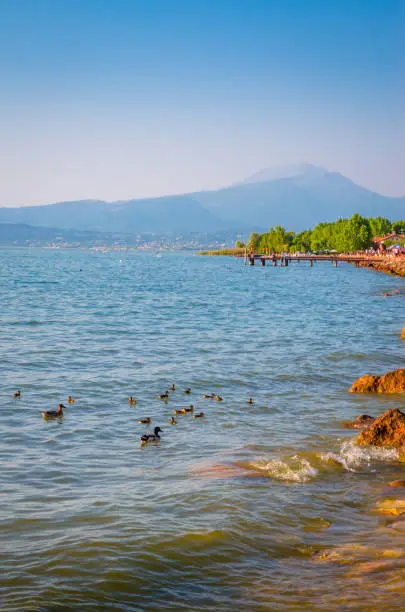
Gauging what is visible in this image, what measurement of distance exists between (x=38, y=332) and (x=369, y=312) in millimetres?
26806

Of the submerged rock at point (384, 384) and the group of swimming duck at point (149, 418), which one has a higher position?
the submerged rock at point (384, 384)

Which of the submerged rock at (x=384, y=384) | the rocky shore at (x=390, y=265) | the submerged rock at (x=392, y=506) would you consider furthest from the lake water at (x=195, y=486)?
the rocky shore at (x=390, y=265)

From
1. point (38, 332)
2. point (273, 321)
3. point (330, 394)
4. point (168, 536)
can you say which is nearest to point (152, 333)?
point (38, 332)

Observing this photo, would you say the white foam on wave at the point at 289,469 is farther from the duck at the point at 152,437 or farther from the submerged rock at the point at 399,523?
the duck at the point at 152,437

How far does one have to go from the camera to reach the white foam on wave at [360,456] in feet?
47.2

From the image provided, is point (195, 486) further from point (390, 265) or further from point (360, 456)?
point (390, 265)

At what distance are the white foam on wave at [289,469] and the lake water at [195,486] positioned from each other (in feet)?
0.14

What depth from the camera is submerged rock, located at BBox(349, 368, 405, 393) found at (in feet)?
70.7

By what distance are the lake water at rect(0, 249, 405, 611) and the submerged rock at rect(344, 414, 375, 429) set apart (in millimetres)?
398

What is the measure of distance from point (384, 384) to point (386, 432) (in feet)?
21.3

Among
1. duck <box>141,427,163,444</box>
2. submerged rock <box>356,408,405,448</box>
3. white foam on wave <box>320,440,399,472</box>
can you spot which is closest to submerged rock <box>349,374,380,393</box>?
submerged rock <box>356,408,405,448</box>

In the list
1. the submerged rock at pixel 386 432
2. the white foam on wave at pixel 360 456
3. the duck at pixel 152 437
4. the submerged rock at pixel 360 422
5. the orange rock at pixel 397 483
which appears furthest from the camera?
the submerged rock at pixel 360 422

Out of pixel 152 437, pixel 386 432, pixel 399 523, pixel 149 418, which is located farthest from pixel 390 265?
pixel 399 523

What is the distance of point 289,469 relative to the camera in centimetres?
1414
